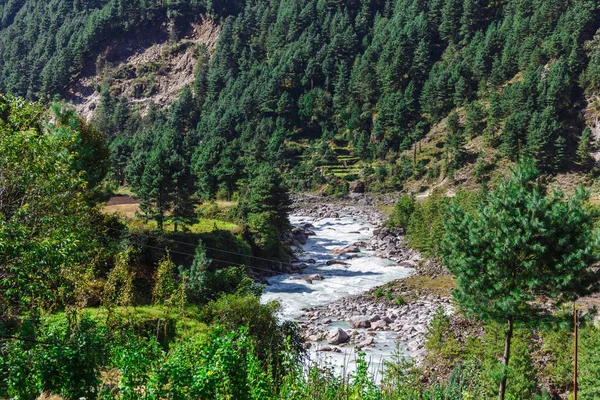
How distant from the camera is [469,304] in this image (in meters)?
15.1

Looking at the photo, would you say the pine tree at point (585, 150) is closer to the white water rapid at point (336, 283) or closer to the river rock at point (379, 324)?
the white water rapid at point (336, 283)

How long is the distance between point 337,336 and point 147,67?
144 m

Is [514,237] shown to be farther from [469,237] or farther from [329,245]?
[329,245]

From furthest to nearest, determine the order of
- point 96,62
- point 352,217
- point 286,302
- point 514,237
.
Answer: point 96,62, point 352,217, point 286,302, point 514,237

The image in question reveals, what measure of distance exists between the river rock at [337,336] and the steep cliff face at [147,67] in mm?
126255

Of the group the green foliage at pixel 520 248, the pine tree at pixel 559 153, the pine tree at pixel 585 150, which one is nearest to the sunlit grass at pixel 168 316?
the green foliage at pixel 520 248

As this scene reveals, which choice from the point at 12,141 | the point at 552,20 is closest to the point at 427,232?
the point at 12,141

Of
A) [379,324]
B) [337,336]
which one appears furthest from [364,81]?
[337,336]

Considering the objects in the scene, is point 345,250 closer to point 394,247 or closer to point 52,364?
point 394,247

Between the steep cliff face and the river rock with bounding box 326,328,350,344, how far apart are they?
126 metres

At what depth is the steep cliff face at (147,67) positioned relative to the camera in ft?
472

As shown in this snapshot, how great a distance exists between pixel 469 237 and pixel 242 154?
95360 mm

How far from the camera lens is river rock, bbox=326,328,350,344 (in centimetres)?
2708

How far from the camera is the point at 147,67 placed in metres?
150
